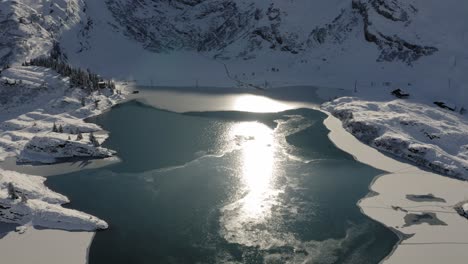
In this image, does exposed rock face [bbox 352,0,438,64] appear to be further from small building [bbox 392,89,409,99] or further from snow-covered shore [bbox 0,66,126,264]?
snow-covered shore [bbox 0,66,126,264]

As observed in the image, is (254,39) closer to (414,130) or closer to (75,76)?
(75,76)

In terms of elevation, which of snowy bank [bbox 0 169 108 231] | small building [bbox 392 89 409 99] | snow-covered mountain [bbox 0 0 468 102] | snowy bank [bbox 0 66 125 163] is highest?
snow-covered mountain [bbox 0 0 468 102]

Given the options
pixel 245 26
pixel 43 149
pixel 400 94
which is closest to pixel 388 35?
pixel 400 94

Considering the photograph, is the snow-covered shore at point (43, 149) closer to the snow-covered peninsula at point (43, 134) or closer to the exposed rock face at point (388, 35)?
the snow-covered peninsula at point (43, 134)

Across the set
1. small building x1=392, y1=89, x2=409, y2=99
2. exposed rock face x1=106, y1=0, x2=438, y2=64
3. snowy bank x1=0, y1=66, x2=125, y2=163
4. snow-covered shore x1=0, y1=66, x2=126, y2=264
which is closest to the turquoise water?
snow-covered shore x1=0, y1=66, x2=126, y2=264

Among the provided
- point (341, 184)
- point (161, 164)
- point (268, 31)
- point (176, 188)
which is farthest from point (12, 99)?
point (268, 31)
